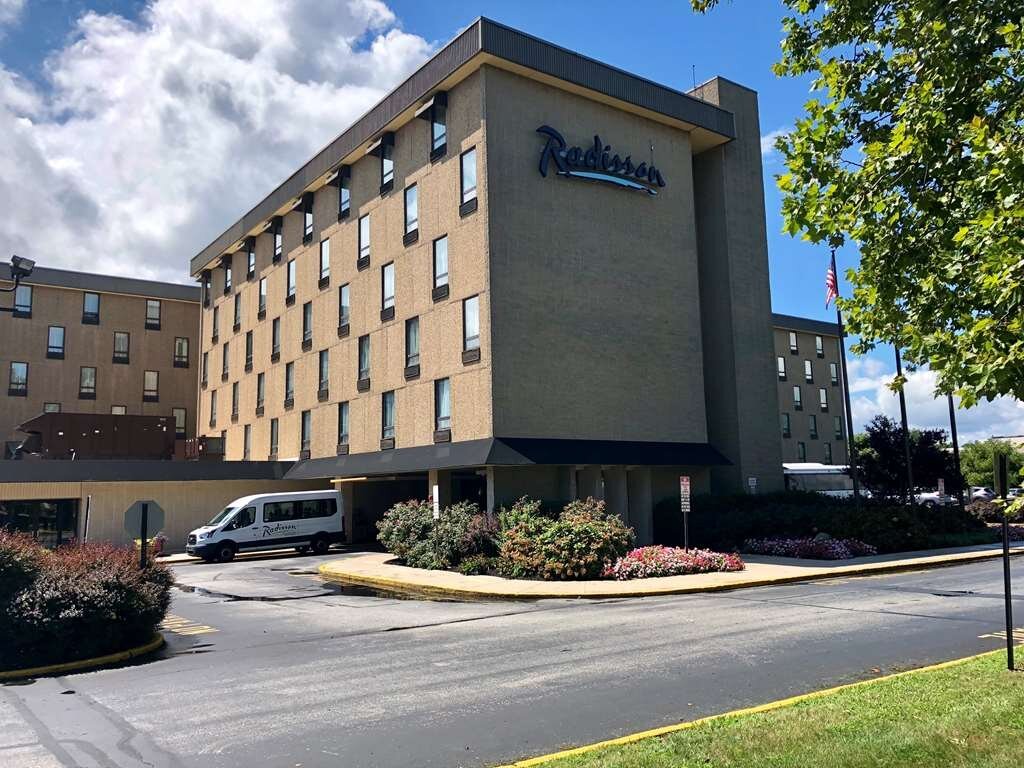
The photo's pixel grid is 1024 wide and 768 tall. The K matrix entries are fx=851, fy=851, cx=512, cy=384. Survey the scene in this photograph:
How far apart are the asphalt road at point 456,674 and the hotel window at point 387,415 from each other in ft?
51.8

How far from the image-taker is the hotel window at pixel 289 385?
41750 mm

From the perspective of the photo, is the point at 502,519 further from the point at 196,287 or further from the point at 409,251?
the point at 196,287

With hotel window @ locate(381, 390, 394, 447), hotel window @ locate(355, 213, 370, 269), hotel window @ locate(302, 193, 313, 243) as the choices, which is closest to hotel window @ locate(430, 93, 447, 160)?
hotel window @ locate(355, 213, 370, 269)

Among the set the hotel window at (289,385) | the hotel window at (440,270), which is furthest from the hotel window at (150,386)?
the hotel window at (440,270)

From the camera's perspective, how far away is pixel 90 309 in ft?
174

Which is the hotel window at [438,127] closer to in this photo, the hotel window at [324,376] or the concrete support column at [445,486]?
the hotel window at [324,376]

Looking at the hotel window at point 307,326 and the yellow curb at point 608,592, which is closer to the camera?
the yellow curb at point 608,592

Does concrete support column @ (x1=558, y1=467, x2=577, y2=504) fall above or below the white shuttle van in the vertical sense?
above

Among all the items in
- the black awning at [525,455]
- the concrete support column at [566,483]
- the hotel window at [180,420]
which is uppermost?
the hotel window at [180,420]

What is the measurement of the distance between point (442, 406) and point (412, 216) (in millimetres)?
7839

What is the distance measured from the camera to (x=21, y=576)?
42.0ft

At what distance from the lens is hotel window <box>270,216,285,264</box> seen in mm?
44203

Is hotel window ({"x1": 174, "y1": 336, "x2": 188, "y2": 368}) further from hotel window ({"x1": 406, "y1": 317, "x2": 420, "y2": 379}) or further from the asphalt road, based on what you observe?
the asphalt road

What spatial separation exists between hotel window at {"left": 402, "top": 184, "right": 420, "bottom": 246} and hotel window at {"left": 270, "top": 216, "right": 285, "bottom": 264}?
13161 millimetres
